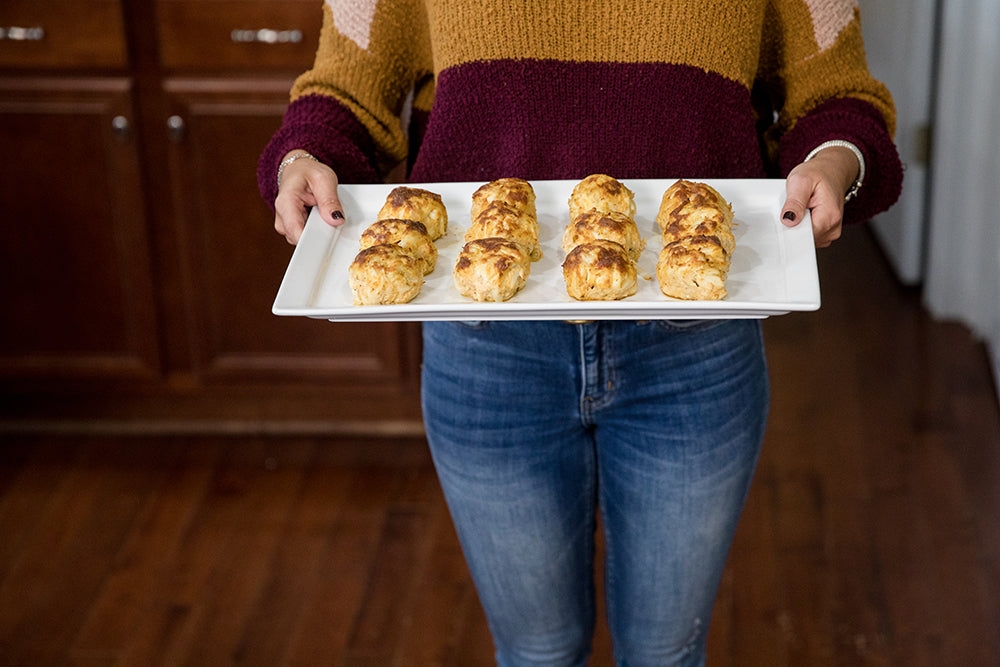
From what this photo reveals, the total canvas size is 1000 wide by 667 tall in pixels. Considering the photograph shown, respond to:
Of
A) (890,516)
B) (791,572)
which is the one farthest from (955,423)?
(791,572)

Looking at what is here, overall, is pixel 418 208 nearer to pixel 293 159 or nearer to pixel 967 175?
pixel 293 159

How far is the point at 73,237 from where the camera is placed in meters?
2.18

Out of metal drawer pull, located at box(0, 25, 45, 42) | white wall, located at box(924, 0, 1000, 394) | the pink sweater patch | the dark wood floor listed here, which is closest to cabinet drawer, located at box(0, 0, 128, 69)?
metal drawer pull, located at box(0, 25, 45, 42)

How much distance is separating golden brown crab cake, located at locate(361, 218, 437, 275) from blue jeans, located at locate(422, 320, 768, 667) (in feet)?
0.26

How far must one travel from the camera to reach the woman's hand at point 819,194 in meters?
0.99

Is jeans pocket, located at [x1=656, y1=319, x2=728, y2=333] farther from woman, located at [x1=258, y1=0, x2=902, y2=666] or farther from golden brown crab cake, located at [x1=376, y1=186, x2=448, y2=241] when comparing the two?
golden brown crab cake, located at [x1=376, y1=186, x2=448, y2=241]

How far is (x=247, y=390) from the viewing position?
2.32 metres

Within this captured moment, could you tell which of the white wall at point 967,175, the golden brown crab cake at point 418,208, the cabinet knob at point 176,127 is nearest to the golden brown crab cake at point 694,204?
the golden brown crab cake at point 418,208

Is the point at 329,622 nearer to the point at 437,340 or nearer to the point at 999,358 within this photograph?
the point at 437,340

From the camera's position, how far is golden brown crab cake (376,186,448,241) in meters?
1.06

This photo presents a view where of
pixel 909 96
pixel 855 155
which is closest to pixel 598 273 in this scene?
pixel 855 155

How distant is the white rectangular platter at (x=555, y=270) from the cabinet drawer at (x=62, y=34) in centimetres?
112

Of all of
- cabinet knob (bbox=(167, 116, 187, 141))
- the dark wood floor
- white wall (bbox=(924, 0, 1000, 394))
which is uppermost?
cabinet knob (bbox=(167, 116, 187, 141))

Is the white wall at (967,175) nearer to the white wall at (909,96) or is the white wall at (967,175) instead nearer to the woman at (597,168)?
the white wall at (909,96)
